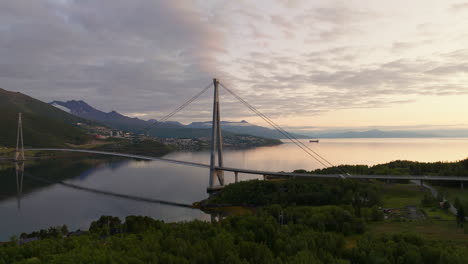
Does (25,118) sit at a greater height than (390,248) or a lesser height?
greater

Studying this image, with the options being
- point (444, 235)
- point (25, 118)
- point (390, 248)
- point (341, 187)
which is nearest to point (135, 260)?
point (390, 248)

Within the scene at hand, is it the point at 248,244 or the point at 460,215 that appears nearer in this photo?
the point at 248,244

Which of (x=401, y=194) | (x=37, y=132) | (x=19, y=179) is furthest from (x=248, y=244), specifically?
(x=37, y=132)

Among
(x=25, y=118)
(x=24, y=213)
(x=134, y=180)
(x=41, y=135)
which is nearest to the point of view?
(x=24, y=213)

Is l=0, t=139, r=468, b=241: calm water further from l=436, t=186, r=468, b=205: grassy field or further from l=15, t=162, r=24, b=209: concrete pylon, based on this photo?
l=436, t=186, r=468, b=205: grassy field

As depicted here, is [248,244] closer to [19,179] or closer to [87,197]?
[87,197]

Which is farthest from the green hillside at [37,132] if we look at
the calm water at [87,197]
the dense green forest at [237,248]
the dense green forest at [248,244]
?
the dense green forest at [237,248]

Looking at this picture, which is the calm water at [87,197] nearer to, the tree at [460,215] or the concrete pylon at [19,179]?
the concrete pylon at [19,179]

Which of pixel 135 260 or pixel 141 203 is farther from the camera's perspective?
pixel 141 203

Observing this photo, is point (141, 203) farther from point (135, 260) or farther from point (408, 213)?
point (408, 213)

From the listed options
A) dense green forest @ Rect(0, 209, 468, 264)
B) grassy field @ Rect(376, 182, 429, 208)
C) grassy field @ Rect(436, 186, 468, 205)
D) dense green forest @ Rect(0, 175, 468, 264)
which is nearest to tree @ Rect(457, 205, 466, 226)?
dense green forest @ Rect(0, 175, 468, 264)

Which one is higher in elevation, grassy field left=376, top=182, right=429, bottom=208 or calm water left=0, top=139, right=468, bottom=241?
grassy field left=376, top=182, right=429, bottom=208
